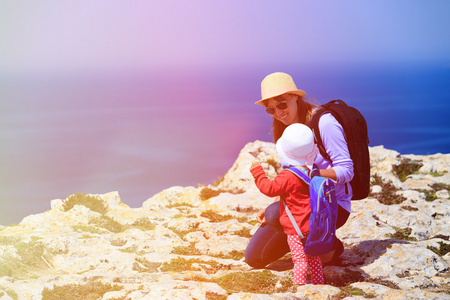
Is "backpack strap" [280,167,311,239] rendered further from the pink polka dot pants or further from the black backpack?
the black backpack

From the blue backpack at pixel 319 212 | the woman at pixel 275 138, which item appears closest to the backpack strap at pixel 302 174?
the blue backpack at pixel 319 212

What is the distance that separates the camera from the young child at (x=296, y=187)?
Result: 6641 millimetres

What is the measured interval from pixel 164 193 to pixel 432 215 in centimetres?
764

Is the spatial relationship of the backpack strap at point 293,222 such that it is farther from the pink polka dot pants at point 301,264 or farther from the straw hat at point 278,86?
the straw hat at point 278,86

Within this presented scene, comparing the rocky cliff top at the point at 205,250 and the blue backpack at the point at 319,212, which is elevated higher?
the blue backpack at the point at 319,212

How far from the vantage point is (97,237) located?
31.5 feet

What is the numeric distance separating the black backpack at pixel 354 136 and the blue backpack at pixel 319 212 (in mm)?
867

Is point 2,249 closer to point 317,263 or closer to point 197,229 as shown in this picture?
point 197,229

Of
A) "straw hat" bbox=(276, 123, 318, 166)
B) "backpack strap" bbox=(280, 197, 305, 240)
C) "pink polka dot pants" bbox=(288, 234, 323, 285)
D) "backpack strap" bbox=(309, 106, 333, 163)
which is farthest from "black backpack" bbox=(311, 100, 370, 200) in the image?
"pink polka dot pants" bbox=(288, 234, 323, 285)

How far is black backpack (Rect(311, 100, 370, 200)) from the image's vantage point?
7.41 m

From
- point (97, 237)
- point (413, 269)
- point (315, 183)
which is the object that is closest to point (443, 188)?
point (413, 269)

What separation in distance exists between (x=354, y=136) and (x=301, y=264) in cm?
214

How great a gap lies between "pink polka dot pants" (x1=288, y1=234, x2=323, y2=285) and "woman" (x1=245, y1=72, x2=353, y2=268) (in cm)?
60

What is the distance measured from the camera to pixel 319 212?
262 inches
